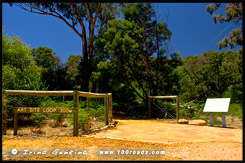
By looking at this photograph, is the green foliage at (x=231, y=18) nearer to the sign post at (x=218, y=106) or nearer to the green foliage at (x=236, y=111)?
the green foliage at (x=236, y=111)

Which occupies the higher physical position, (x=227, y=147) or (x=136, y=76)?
(x=136, y=76)

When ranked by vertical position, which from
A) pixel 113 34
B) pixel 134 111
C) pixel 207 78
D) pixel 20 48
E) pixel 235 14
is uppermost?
pixel 235 14

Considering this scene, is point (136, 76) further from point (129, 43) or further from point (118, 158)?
point (118, 158)

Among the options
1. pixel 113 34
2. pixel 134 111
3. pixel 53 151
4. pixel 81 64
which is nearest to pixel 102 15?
pixel 81 64

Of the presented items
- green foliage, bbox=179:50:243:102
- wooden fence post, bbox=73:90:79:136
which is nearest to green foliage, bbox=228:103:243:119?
green foliage, bbox=179:50:243:102

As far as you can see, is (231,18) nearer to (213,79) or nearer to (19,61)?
(213,79)

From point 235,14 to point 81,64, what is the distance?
35.7ft

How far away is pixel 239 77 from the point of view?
15.2 meters

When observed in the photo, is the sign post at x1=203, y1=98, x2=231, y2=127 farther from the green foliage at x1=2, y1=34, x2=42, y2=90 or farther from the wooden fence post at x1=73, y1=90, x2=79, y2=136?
the green foliage at x1=2, y1=34, x2=42, y2=90

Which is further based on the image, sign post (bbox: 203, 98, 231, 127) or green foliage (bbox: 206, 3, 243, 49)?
green foliage (bbox: 206, 3, 243, 49)

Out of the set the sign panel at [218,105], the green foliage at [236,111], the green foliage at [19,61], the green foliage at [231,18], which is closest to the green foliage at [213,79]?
the green foliage at [231,18]

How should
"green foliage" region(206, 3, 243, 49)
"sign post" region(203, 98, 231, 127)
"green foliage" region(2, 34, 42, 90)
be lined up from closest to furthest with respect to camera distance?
"sign post" region(203, 98, 231, 127) < "green foliage" region(2, 34, 42, 90) < "green foliage" region(206, 3, 243, 49)

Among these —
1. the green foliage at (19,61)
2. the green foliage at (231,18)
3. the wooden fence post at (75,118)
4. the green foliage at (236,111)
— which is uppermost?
the green foliage at (231,18)

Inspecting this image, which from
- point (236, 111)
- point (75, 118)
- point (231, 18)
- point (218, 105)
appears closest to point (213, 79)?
point (231, 18)
